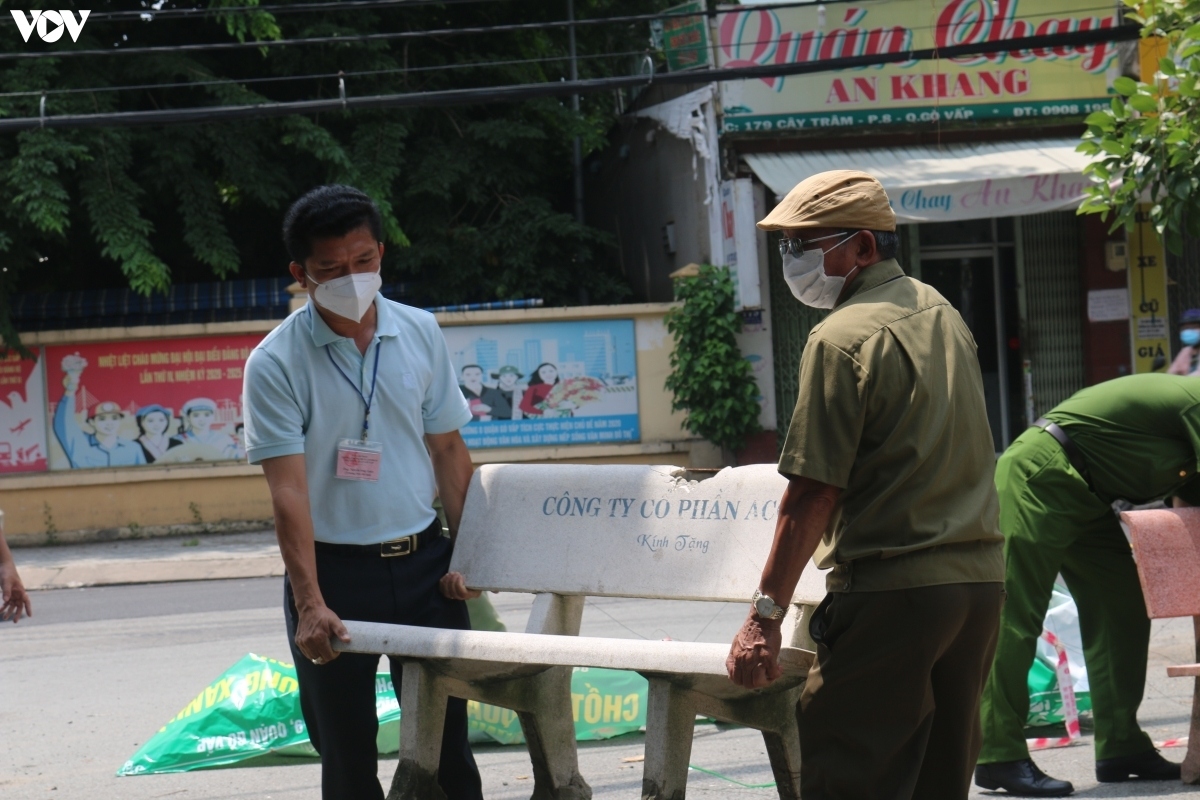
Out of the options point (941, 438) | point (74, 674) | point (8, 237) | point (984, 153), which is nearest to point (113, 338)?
point (8, 237)

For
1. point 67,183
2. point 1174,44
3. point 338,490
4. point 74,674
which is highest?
point 67,183

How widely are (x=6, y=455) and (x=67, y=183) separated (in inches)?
113

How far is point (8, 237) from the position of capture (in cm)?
1228

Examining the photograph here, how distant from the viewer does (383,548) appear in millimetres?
3328

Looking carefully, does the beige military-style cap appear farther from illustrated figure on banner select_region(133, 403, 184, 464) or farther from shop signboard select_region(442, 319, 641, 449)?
illustrated figure on banner select_region(133, 403, 184, 464)

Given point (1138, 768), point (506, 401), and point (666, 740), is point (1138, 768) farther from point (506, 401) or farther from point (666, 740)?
point (506, 401)

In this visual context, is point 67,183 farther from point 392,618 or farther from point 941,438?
point 941,438

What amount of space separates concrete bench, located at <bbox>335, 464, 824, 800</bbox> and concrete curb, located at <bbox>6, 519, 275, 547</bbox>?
9632mm

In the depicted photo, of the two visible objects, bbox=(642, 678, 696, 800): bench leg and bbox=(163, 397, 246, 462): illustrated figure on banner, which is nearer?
bbox=(642, 678, 696, 800): bench leg

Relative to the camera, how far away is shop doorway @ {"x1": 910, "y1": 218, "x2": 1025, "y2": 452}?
1459 centimetres

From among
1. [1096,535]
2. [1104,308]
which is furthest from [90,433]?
[1104,308]

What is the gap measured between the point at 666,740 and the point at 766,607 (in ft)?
2.16

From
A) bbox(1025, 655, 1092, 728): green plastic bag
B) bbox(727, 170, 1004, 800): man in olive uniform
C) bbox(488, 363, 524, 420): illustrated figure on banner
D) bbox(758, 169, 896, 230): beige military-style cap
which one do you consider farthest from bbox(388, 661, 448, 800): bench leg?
bbox(488, 363, 524, 420): illustrated figure on banner

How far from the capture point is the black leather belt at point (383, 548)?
3299mm
